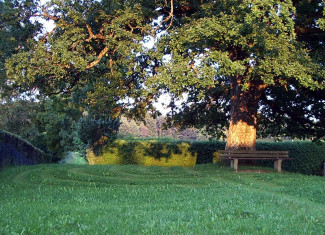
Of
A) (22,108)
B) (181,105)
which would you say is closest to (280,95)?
(181,105)

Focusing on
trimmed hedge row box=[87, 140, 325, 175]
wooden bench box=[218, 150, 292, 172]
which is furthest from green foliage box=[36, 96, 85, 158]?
wooden bench box=[218, 150, 292, 172]

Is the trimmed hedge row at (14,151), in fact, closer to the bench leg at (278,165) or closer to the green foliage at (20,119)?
the green foliage at (20,119)

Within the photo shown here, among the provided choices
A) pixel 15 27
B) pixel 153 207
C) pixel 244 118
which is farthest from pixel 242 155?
pixel 15 27

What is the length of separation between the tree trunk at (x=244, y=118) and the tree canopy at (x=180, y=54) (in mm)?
45

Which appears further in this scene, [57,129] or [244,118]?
[57,129]

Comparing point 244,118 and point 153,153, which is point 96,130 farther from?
point 244,118

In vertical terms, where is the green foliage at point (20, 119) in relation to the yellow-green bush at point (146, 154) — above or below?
above

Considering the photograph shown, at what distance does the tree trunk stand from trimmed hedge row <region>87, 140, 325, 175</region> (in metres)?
9.14

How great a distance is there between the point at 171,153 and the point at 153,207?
19537 millimetres

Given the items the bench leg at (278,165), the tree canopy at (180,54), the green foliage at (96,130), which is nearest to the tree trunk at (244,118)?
the tree canopy at (180,54)

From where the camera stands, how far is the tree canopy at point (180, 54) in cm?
1319

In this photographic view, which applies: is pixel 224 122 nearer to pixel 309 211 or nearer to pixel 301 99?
pixel 301 99

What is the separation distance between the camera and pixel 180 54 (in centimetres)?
1481

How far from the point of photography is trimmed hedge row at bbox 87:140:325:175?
27.0 m
